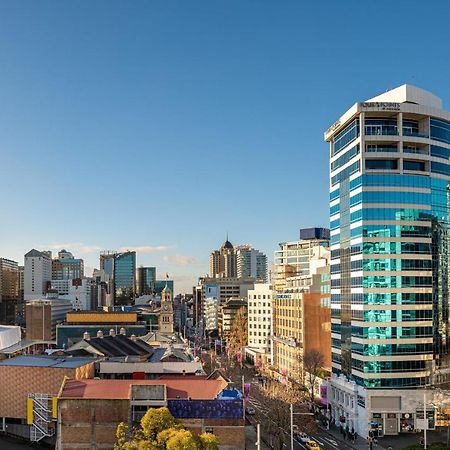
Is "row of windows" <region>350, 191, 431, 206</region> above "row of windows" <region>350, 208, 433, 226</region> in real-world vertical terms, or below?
above

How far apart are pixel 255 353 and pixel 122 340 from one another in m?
58.8

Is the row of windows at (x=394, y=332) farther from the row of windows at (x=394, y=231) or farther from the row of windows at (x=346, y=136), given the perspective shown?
the row of windows at (x=346, y=136)

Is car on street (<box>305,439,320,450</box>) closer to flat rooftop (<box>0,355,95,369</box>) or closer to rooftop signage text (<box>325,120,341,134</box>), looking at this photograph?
flat rooftop (<box>0,355,95,369</box>)

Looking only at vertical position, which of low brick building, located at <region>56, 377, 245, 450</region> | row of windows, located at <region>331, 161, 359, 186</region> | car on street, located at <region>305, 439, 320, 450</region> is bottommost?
car on street, located at <region>305, 439, 320, 450</region>

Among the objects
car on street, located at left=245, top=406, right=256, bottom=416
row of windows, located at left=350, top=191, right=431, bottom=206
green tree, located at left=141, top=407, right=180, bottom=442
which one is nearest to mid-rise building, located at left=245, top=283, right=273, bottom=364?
car on street, located at left=245, top=406, right=256, bottom=416

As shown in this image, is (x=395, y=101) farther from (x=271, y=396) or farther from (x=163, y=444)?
(x=163, y=444)

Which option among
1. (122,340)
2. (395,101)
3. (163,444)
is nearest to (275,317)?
(122,340)

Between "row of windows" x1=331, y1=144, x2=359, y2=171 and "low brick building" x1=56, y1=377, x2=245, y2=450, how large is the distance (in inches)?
1827

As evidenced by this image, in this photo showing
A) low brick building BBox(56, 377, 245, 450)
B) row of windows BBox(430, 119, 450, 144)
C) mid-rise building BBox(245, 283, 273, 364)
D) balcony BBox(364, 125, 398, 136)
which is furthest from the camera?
mid-rise building BBox(245, 283, 273, 364)

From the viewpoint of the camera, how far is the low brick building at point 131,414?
67438mm

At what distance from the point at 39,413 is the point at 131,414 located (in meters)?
→ 29.6

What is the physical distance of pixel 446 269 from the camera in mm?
97812

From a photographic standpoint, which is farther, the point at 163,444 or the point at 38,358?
the point at 38,358

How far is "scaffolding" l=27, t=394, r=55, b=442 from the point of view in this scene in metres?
90.5
